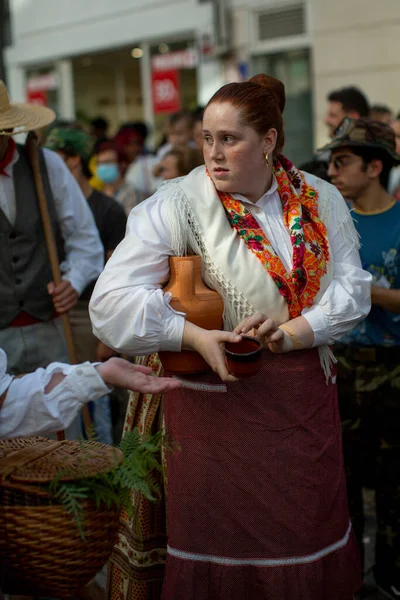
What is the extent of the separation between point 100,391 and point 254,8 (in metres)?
11.7

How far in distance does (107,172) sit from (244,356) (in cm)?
622

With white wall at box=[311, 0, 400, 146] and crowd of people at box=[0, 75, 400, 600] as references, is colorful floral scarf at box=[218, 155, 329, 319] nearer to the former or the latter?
crowd of people at box=[0, 75, 400, 600]

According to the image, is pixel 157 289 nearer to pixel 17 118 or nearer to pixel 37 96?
pixel 17 118

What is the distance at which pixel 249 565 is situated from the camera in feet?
11.0

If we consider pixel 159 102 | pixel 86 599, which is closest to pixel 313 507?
pixel 86 599

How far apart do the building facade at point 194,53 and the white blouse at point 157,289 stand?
29.7ft

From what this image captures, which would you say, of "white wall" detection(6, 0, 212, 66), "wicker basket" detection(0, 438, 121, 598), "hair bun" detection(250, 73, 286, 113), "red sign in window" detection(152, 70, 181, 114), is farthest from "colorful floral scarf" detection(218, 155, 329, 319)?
"red sign in window" detection(152, 70, 181, 114)

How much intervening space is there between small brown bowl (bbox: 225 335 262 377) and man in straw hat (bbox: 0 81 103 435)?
5.18 ft

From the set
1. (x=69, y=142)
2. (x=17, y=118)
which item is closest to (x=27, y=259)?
(x=17, y=118)

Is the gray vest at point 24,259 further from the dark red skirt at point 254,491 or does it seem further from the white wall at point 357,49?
the white wall at point 357,49

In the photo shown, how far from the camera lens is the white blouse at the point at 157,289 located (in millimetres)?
3115

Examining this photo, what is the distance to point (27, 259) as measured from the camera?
14.3 feet

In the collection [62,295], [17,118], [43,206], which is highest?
[17,118]

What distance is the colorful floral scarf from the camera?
327cm
